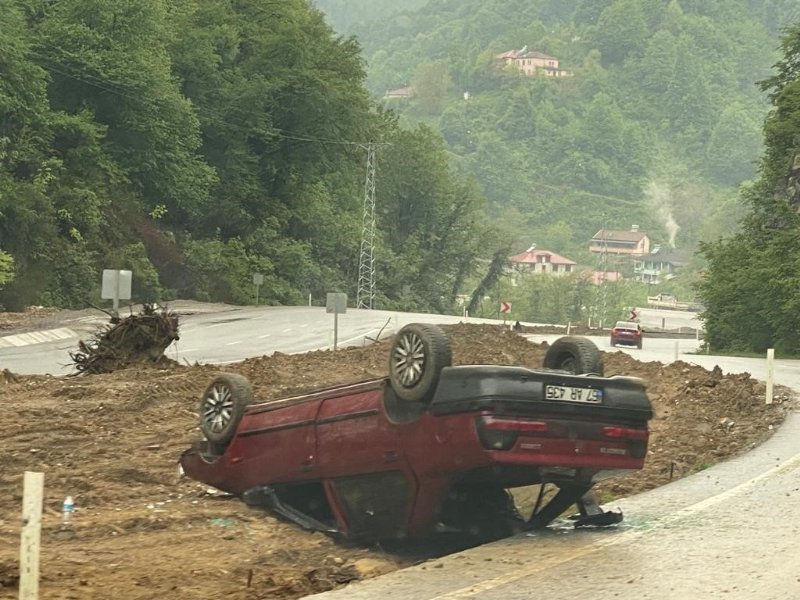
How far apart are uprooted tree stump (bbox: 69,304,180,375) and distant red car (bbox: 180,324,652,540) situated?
1373cm

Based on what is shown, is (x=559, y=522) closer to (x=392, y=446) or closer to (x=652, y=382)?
(x=392, y=446)

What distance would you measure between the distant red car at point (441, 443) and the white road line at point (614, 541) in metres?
0.50

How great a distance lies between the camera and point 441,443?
9516 millimetres

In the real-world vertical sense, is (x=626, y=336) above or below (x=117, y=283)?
below

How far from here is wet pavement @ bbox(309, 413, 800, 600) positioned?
25.6 feet

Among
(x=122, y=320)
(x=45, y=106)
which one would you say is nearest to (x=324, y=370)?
(x=122, y=320)

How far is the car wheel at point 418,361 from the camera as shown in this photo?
954cm

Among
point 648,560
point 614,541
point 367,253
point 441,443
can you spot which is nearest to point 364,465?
point 441,443

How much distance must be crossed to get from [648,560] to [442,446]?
167cm

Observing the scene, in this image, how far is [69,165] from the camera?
196 ft

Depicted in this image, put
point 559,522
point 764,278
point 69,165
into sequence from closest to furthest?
point 559,522 → point 764,278 → point 69,165

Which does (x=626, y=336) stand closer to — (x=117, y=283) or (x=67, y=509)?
(x=117, y=283)

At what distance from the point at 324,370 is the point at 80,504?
13730mm

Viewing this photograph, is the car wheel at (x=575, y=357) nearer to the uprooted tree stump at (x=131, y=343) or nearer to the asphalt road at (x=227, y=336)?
the uprooted tree stump at (x=131, y=343)
